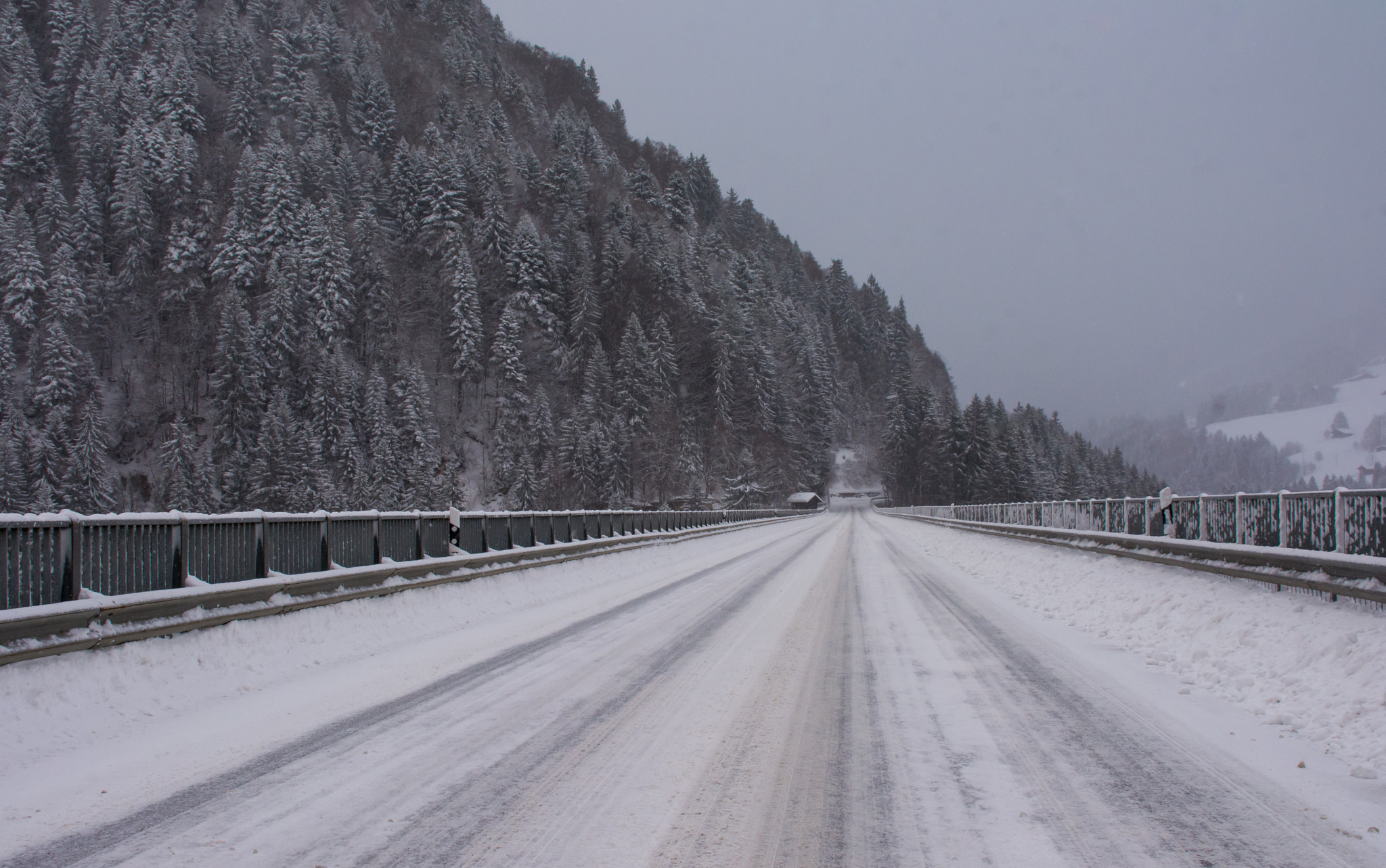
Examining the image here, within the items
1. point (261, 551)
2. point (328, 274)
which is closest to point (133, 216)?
point (328, 274)

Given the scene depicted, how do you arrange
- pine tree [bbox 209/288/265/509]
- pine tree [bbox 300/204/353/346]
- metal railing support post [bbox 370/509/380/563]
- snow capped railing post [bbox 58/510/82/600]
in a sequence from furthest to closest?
pine tree [bbox 300/204/353/346] < pine tree [bbox 209/288/265/509] < metal railing support post [bbox 370/509/380/563] < snow capped railing post [bbox 58/510/82/600]

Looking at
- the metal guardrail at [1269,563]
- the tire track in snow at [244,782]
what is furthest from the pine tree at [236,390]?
the metal guardrail at [1269,563]

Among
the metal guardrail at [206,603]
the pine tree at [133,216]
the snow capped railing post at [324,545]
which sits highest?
the pine tree at [133,216]

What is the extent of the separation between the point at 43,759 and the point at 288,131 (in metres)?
135

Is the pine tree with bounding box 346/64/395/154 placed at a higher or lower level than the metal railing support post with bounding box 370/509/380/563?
higher

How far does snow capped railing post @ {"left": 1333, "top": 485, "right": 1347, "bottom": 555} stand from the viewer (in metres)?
7.96

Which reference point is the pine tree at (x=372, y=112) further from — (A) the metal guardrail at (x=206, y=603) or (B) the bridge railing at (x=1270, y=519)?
(B) the bridge railing at (x=1270, y=519)

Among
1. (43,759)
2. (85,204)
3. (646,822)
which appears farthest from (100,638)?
(85,204)

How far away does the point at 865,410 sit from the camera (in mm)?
185500

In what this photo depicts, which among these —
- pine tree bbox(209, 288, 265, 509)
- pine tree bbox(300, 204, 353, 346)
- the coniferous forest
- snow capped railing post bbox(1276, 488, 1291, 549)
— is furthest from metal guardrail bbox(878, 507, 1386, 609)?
pine tree bbox(300, 204, 353, 346)

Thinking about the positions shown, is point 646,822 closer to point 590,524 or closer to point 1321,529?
point 1321,529

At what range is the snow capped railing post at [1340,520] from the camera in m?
7.96

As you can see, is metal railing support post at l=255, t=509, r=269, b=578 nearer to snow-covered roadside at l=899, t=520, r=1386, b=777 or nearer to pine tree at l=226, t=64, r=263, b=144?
snow-covered roadside at l=899, t=520, r=1386, b=777

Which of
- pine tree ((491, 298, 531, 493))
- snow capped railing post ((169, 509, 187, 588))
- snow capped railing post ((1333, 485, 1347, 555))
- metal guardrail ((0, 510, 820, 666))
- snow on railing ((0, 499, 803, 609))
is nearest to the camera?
metal guardrail ((0, 510, 820, 666))
